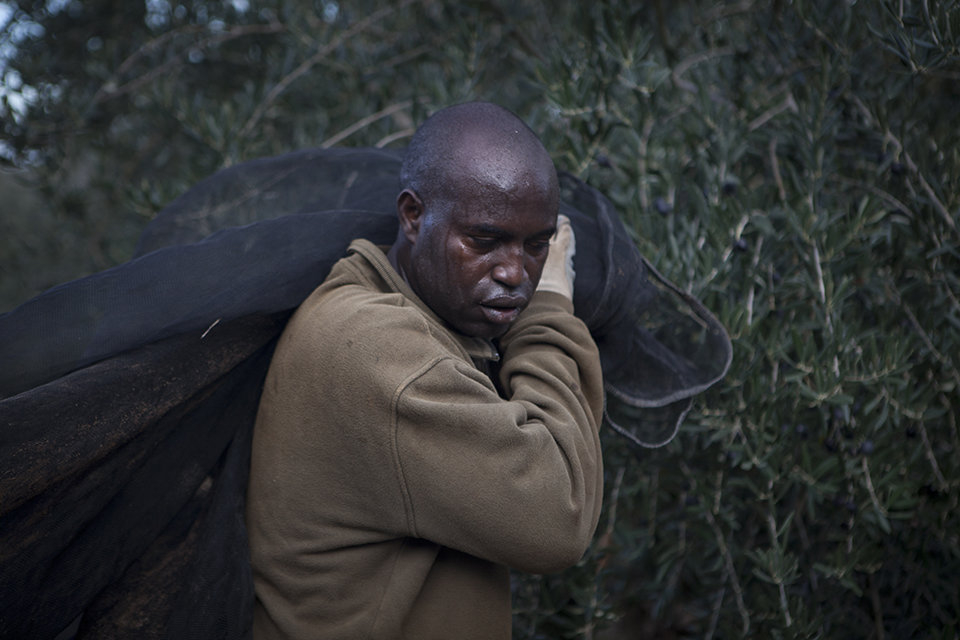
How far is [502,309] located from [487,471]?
1.28 feet

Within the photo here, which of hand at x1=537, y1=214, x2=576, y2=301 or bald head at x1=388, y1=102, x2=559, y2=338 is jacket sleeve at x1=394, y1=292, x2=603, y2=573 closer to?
bald head at x1=388, y1=102, x2=559, y2=338

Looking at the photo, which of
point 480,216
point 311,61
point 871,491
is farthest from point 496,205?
point 311,61

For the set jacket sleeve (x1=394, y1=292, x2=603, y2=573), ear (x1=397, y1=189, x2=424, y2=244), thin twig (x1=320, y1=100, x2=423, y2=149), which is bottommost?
jacket sleeve (x1=394, y1=292, x2=603, y2=573)

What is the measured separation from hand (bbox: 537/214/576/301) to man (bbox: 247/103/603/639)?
2 centimetres

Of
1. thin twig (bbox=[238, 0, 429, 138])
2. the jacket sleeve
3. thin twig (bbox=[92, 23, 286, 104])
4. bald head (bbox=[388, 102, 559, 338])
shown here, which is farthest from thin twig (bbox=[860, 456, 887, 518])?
thin twig (bbox=[92, 23, 286, 104])

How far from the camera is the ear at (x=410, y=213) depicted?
1704mm

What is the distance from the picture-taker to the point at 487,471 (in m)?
1.39

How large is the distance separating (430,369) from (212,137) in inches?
76.4

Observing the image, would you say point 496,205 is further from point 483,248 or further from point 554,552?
point 554,552

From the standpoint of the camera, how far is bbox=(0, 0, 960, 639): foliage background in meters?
2.20

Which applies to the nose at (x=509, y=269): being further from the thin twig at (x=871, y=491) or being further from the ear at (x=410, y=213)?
the thin twig at (x=871, y=491)

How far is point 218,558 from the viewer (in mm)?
1593

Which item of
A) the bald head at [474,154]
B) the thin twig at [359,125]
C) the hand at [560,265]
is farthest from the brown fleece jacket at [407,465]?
the thin twig at [359,125]

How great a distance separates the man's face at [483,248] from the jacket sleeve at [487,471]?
0.65 feet
